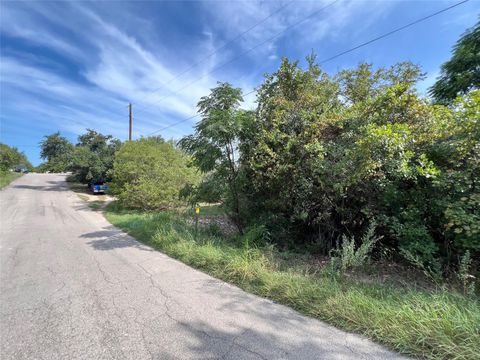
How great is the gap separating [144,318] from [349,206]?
161 inches

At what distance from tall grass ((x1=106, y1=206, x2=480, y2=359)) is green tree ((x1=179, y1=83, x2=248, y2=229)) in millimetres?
2041

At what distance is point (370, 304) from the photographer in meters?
2.76

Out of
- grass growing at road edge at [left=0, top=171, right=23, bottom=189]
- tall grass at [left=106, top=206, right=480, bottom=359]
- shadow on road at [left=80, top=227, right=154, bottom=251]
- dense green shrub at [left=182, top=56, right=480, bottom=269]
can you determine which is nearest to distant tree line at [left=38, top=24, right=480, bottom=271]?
dense green shrub at [left=182, top=56, right=480, bottom=269]

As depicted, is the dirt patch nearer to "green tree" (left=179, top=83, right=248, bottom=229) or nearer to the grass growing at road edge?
the grass growing at road edge

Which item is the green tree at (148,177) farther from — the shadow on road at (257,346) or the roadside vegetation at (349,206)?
the shadow on road at (257,346)

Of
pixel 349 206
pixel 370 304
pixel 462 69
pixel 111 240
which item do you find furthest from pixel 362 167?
pixel 462 69

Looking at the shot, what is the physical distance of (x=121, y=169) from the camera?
13812mm

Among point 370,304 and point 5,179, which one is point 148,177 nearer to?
point 370,304


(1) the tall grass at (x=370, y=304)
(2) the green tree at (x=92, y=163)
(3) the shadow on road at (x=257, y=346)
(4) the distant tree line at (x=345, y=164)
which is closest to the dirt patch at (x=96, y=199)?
(2) the green tree at (x=92, y=163)

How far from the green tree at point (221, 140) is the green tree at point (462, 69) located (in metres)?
7.58

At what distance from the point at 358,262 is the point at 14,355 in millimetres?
4367

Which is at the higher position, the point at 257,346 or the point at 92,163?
the point at 92,163

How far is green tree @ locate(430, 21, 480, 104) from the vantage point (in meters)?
8.43

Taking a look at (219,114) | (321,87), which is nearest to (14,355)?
(219,114)
